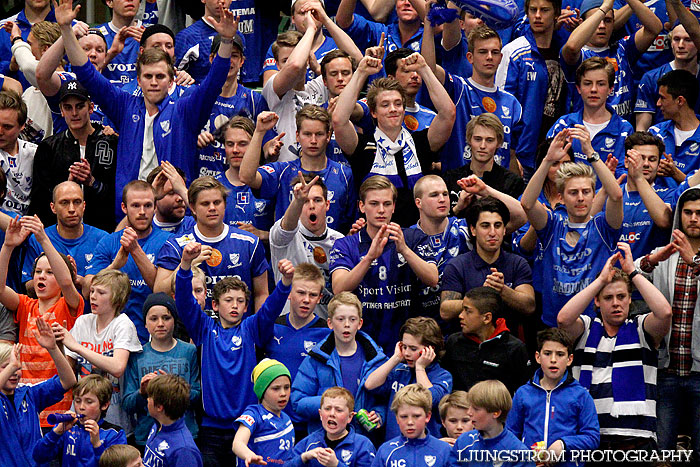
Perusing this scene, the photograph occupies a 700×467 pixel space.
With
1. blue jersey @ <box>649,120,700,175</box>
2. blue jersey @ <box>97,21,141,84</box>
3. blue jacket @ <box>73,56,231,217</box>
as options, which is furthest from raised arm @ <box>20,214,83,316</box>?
blue jersey @ <box>649,120,700,175</box>

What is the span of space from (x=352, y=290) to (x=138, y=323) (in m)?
1.85

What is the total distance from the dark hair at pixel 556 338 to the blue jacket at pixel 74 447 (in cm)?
327

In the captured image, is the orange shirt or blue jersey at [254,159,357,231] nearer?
the orange shirt

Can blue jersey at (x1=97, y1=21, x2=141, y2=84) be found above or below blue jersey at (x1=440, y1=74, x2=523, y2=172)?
above

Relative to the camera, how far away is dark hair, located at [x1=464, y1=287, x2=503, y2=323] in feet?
31.4

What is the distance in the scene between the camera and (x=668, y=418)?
9.92 meters

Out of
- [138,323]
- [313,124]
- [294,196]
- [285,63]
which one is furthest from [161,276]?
[285,63]

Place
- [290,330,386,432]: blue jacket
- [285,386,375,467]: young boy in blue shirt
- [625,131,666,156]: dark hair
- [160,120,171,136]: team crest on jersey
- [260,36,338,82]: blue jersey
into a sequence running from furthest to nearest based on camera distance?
[260,36,338,82]: blue jersey → [160,120,171,136]: team crest on jersey → [625,131,666,156]: dark hair → [290,330,386,432]: blue jacket → [285,386,375,467]: young boy in blue shirt

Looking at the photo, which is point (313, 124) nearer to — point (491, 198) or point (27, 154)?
point (491, 198)

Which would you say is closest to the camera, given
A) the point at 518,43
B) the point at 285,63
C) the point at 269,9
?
the point at 285,63

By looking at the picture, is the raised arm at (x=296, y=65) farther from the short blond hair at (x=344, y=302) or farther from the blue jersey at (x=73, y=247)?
the short blond hair at (x=344, y=302)

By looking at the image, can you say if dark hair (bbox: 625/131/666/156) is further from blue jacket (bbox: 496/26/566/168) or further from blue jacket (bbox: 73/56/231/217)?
blue jacket (bbox: 73/56/231/217)

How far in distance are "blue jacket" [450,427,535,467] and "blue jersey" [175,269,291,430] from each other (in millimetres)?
1887

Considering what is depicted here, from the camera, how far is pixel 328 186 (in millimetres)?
11289
